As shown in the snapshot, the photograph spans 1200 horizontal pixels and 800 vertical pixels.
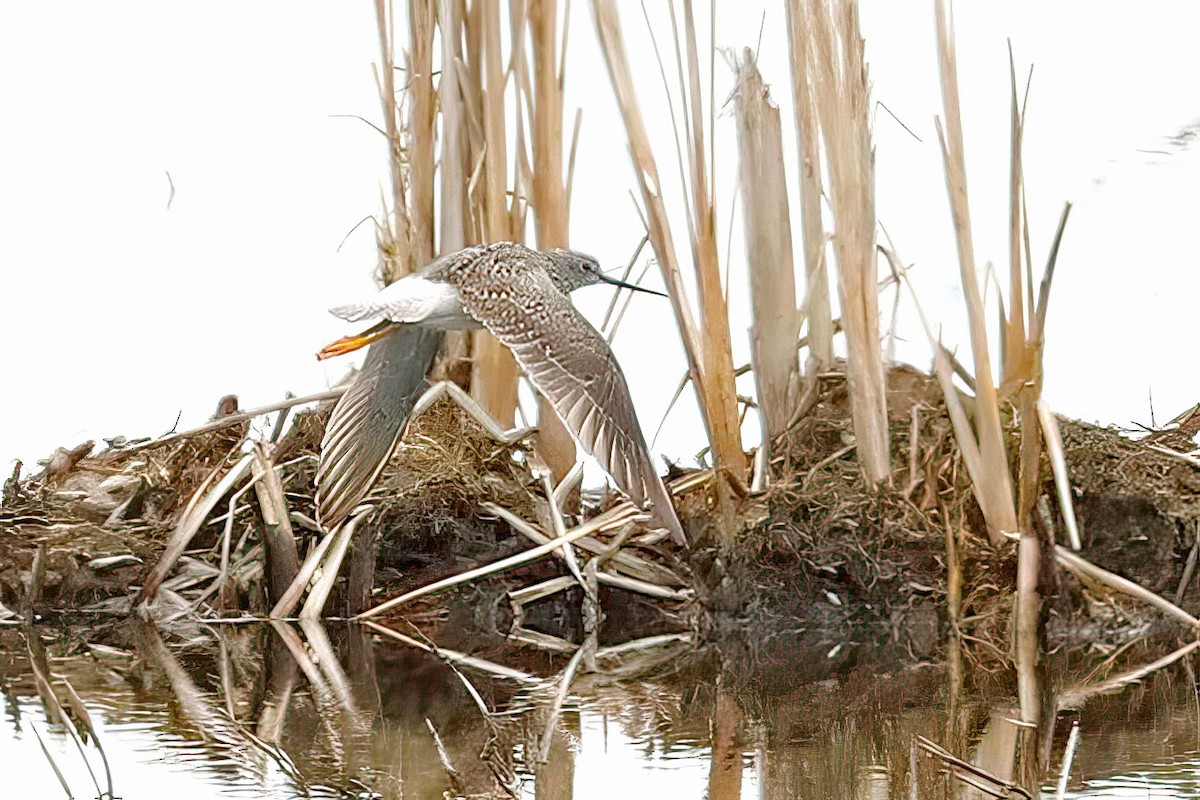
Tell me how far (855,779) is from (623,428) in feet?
3.15

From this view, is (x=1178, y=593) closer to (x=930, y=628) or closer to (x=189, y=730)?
(x=930, y=628)

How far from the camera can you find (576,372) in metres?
2.71

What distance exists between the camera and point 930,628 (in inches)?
126

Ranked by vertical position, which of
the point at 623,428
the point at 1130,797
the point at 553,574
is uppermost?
the point at 623,428

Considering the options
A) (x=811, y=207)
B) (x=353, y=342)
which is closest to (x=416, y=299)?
(x=353, y=342)

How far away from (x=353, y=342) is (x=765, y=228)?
1.09 m

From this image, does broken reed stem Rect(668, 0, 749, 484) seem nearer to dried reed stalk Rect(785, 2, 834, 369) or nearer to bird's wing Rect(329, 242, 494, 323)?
dried reed stalk Rect(785, 2, 834, 369)

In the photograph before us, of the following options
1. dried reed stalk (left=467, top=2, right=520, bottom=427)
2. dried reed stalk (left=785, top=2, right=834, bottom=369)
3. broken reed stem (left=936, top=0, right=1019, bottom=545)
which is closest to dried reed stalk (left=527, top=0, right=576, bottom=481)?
dried reed stalk (left=467, top=2, right=520, bottom=427)

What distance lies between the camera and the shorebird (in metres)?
2.66

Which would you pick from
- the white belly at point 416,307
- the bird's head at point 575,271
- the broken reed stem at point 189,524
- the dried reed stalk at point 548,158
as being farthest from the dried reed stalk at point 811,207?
the broken reed stem at point 189,524

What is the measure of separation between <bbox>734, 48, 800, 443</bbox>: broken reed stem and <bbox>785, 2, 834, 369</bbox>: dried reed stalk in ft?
0.20

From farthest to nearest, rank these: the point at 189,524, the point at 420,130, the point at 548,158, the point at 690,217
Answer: the point at 420,130 < the point at 548,158 < the point at 189,524 < the point at 690,217

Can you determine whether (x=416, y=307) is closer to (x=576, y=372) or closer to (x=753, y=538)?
(x=576, y=372)

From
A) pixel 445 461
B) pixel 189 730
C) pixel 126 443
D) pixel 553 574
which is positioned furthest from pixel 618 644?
pixel 126 443
